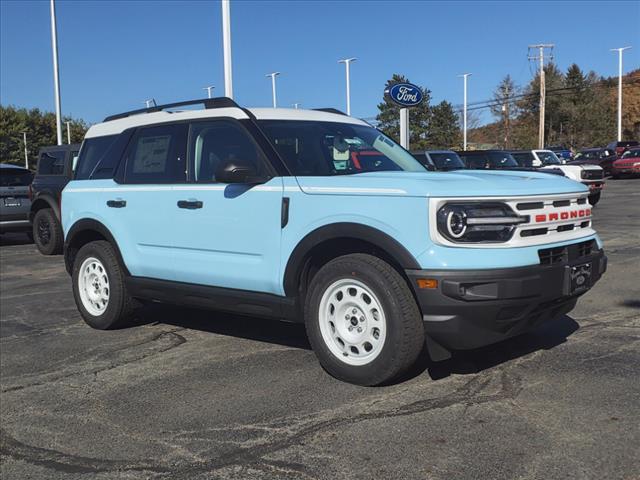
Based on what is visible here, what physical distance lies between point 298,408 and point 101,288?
9.97ft

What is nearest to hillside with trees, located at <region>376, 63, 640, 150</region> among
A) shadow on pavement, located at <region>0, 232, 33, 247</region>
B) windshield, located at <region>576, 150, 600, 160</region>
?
windshield, located at <region>576, 150, 600, 160</region>

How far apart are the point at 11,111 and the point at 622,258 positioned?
88816mm

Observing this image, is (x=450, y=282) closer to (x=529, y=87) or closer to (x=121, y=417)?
(x=121, y=417)

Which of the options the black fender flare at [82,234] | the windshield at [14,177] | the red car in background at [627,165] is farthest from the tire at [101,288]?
the red car in background at [627,165]

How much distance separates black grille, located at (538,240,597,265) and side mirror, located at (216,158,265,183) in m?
1.97

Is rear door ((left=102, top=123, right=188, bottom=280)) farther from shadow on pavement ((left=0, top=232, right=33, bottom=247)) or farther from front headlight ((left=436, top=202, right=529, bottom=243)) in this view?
shadow on pavement ((left=0, top=232, right=33, bottom=247))

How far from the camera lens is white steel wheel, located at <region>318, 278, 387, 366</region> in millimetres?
4141

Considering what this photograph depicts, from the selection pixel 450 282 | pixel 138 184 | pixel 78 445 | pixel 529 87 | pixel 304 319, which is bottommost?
pixel 78 445

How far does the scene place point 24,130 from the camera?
3275 inches

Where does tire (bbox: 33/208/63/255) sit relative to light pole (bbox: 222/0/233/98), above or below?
below

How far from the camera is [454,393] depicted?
405cm

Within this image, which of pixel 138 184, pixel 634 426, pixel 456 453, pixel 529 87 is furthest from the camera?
pixel 529 87

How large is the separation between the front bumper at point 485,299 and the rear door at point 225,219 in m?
1.23

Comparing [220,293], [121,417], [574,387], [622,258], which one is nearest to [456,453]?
[574,387]
